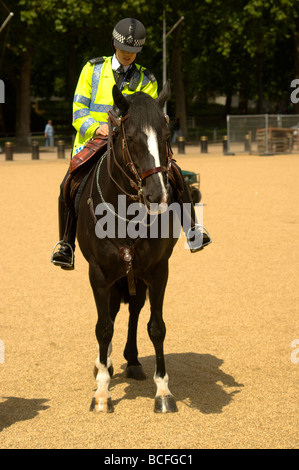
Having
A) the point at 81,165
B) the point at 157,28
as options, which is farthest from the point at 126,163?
the point at 157,28

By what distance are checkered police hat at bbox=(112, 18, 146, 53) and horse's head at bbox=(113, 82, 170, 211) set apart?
30.7 inches

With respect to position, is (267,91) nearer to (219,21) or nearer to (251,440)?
(219,21)

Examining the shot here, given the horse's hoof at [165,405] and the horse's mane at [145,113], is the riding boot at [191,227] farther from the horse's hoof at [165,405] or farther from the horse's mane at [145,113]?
the horse's hoof at [165,405]

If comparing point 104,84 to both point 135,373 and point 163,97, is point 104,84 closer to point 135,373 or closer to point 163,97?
point 163,97

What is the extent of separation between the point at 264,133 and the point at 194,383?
30.9 meters

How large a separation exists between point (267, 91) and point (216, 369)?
207 feet

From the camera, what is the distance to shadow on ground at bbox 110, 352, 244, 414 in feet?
21.5

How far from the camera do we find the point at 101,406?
20.7 ft

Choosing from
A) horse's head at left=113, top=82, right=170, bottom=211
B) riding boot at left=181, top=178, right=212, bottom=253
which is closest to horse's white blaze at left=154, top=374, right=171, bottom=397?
riding boot at left=181, top=178, right=212, bottom=253

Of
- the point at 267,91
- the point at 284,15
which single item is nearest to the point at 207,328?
the point at 284,15

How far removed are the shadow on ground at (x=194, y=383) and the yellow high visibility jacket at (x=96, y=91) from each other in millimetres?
2261

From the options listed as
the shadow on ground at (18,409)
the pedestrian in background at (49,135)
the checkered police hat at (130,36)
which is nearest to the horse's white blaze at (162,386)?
the shadow on ground at (18,409)
